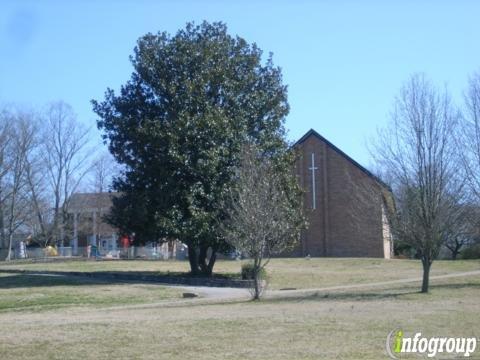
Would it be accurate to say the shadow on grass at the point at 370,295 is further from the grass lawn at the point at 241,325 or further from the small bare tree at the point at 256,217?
the small bare tree at the point at 256,217

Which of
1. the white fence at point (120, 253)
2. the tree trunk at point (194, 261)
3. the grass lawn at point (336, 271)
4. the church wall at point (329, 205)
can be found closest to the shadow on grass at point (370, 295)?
the grass lawn at point (336, 271)

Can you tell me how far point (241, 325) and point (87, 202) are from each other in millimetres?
63536

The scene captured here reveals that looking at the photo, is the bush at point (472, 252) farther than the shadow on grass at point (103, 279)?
Yes

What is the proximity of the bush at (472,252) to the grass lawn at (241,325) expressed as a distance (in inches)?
1098

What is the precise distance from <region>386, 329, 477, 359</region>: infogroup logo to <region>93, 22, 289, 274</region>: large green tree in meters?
20.1

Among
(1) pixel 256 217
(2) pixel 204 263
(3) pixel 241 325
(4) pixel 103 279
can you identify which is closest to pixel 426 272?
(1) pixel 256 217

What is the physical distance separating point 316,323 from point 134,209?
64.8 feet

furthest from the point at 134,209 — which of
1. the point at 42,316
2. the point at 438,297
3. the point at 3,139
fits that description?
the point at 3,139

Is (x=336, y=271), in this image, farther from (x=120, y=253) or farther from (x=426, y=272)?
(x=120, y=253)

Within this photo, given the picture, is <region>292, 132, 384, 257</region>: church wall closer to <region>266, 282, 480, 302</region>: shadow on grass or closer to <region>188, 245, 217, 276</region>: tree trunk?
<region>188, 245, 217, 276</region>: tree trunk

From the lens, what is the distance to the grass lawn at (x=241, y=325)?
36.0 feet

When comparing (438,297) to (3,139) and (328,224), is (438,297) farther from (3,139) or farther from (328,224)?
(3,139)

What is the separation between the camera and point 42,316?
61.3 ft

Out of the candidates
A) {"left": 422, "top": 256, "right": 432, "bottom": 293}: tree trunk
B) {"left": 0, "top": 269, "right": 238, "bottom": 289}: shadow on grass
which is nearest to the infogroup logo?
→ {"left": 422, "top": 256, "right": 432, "bottom": 293}: tree trunk
